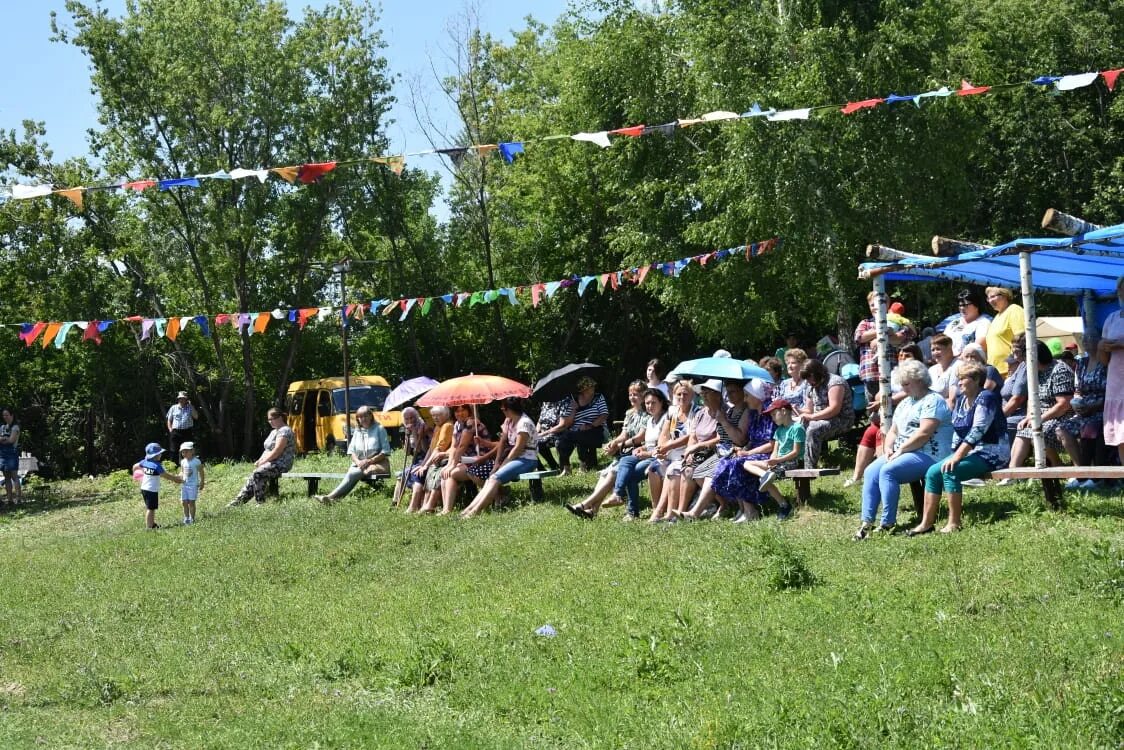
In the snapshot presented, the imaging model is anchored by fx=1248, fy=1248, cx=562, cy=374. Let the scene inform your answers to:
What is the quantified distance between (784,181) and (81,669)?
14.6 m

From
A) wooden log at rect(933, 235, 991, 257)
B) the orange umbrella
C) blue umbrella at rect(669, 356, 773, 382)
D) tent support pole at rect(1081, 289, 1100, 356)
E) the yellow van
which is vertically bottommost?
the yellow van

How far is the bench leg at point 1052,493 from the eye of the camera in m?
9.30

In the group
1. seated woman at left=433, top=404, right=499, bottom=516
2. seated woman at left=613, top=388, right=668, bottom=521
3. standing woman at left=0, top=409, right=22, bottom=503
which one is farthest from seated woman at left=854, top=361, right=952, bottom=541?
standing woman at left=0, top=409, right=22, bottom=503

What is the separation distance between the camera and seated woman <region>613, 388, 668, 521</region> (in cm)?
1239

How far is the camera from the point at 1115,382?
9609 millimetres

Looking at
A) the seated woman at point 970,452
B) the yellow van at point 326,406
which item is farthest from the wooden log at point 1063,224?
the yellow van at point 326,406

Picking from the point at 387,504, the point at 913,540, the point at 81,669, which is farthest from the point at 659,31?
the point at 81,669

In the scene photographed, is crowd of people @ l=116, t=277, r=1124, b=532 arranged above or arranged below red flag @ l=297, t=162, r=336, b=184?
below

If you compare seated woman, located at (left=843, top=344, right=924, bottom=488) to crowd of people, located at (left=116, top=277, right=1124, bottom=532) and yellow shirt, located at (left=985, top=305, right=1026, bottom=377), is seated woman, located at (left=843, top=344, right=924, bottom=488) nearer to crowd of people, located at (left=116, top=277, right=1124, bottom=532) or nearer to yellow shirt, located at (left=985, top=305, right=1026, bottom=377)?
crowd of people, located at (left=116, top=277, right=1124, bottom=532)

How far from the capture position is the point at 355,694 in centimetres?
729

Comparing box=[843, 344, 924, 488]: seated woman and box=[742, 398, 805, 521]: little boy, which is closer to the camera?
box=[742, 398, 805, 521]: little boy

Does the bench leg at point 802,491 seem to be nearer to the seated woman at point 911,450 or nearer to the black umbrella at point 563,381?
the seated woman at point 911,450

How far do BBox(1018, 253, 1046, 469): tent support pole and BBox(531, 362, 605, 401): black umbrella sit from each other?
7.18 meters

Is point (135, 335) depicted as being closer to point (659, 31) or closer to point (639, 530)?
point (659, 31)
